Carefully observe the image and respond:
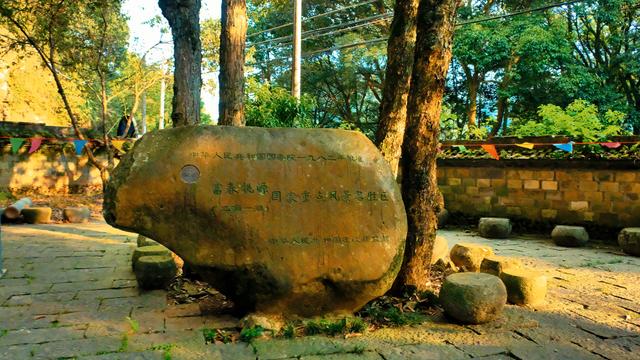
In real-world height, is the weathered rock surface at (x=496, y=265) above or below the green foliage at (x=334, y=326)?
above

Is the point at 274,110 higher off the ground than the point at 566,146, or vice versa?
the point at 274,110

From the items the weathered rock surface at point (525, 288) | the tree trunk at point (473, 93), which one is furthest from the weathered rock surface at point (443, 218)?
the tree trunk at point (473, 93)

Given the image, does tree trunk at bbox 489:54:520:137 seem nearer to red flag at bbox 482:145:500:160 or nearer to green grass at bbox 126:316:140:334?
red flag at bbox 482:145:500:160

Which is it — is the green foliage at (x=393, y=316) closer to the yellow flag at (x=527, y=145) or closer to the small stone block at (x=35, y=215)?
the yellow flag at (x=527, y=145)

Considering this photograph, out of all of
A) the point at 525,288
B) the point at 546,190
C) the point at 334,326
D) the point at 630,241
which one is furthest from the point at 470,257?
the point at 546,190

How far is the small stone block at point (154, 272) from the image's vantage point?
15.7 feet

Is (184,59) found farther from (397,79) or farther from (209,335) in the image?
(209,335)

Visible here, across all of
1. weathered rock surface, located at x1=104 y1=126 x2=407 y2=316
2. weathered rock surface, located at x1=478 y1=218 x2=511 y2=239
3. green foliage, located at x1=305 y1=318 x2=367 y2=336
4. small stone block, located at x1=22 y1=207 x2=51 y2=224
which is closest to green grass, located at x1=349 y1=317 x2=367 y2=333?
green foliage, located at x1=305 y1=318 x2=367 y2=336

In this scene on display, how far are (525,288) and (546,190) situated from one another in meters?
5.43

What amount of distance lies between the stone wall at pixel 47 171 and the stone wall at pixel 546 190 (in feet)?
33.1

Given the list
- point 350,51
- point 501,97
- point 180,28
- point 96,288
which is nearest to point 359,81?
point 350,51

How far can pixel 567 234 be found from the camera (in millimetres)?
8031

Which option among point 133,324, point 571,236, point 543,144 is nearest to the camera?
point 133,324

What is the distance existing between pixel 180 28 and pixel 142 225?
130 inches
